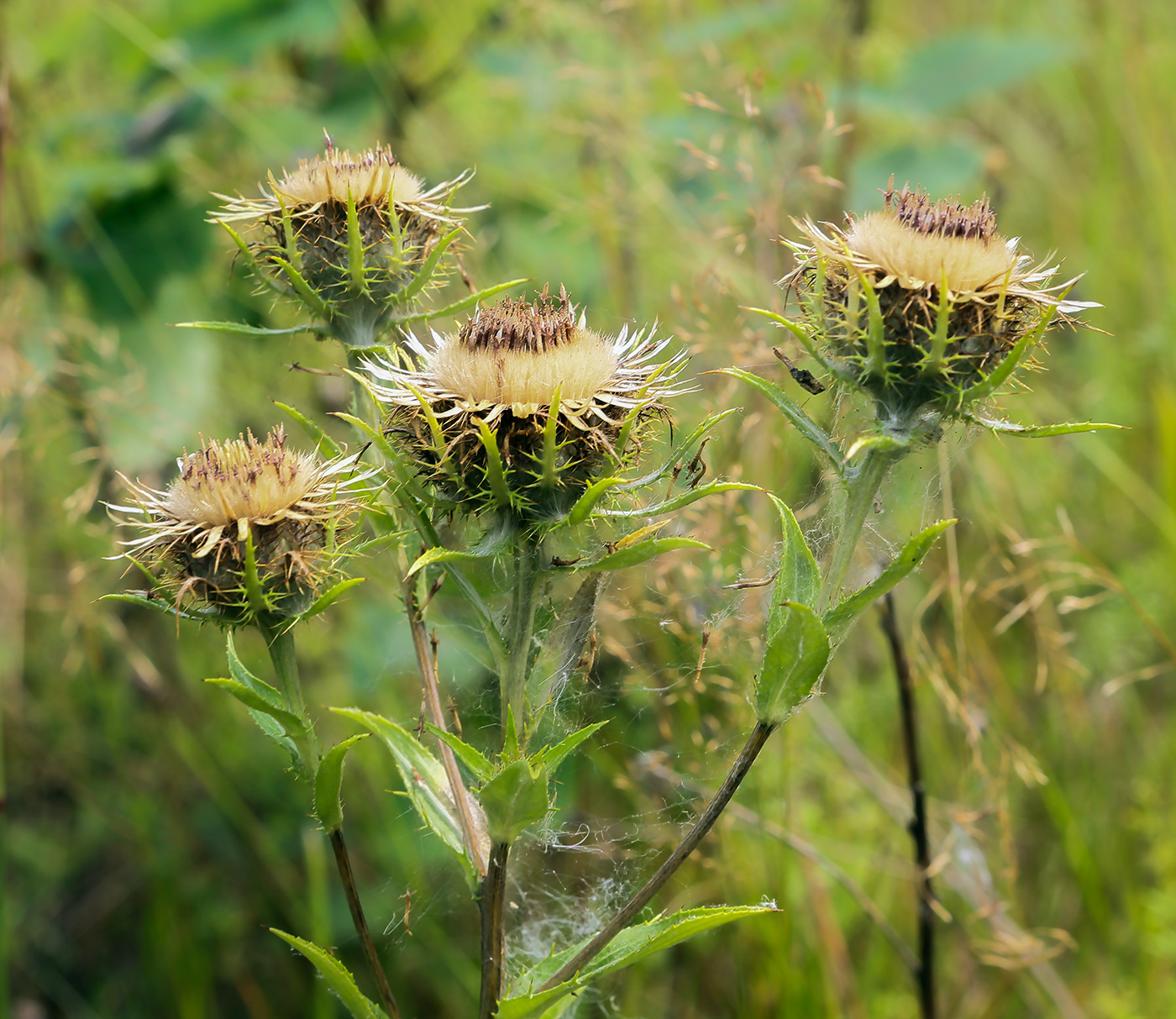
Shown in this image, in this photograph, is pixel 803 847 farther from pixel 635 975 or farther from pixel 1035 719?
pixel 1035 719

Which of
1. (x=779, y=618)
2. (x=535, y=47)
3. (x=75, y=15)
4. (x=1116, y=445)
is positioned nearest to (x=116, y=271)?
(x=75, y=15)

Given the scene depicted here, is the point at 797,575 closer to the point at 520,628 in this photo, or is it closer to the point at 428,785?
the point at 520,628

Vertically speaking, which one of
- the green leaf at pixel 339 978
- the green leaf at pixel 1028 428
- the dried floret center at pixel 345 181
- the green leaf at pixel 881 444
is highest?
the dried floret center at pixel 345 181

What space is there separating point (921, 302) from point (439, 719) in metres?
1.16

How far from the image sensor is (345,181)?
1991mm

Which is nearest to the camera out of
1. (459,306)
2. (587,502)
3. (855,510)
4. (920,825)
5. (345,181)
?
(587,502)

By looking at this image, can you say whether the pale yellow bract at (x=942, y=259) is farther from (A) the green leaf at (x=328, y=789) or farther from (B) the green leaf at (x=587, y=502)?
(A) the green leaf at (x=328, y=789)

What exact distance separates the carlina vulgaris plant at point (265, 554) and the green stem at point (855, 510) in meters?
0.84

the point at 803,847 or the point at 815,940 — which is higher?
the point at 803,847

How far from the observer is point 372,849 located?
13.1 ft

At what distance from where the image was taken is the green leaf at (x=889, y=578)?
1517mm

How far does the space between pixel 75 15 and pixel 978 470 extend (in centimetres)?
429

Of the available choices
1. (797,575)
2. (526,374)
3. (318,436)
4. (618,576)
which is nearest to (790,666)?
(797,575)

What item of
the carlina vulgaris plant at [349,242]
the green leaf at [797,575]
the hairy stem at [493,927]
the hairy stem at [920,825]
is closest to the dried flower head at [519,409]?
the carlina vulgaris plant at [349,242]
